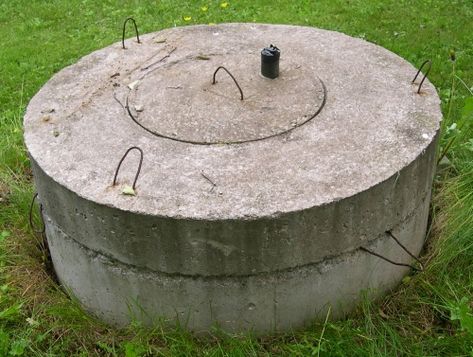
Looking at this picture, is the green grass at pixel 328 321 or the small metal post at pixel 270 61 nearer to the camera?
the green grass at pixel 328 321

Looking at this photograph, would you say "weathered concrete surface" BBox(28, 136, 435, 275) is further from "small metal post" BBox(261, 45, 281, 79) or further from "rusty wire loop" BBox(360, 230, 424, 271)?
"small metal post" BBox(261, 45, 281, 79)

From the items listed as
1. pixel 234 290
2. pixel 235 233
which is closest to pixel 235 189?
pixel 235 233

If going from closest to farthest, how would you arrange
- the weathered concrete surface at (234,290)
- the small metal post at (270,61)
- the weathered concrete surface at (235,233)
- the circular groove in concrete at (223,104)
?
1. the weathered concrete surface at (235,233)
2. the weathered concrete surface at (234,290)
3. the circular groove in concrete at (223,104)
4. the small metal post at (270,61)

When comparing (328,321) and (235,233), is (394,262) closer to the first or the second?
(328,321)

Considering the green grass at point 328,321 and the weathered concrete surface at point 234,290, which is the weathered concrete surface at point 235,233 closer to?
the weathered concrete surface at point 234,290

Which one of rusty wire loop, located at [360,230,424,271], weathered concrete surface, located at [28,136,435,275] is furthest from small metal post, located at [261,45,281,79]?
rusty wire loop, located at [360,230,424,271]

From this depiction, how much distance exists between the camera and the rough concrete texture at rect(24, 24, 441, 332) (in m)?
2.67

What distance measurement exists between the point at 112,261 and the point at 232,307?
586 millimetres

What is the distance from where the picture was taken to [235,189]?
2742mm

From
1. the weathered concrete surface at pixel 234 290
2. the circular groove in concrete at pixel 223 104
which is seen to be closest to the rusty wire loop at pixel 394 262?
the weathered concrete surface at pixel 234 290

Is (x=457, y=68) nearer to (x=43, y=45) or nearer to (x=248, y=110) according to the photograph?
(x=248, y=110)

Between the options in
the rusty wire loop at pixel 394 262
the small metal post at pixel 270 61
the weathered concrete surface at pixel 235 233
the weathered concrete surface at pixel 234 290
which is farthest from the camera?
the small metal post at pixel 270 61

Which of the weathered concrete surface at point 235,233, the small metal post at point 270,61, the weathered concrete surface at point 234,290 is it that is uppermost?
the small metal post at point 270,61

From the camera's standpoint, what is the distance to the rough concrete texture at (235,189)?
105 inches
